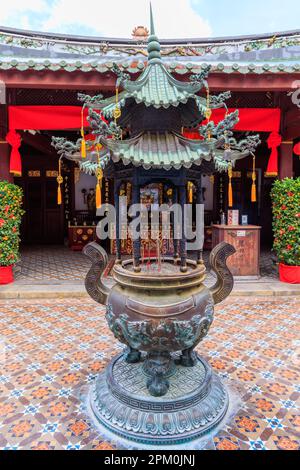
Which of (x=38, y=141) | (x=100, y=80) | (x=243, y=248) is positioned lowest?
(x=243, y=248)

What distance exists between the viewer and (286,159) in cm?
692

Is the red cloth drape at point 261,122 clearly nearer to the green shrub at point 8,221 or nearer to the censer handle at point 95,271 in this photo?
the green shrub at point 8,221

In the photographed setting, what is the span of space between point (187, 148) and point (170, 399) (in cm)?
215

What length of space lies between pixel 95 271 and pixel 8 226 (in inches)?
153

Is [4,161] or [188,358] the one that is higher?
[4,161]

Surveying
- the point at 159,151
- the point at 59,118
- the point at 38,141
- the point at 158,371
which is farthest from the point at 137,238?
the point at 38,141

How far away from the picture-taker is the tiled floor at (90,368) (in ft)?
8.30

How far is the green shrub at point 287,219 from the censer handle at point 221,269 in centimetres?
365

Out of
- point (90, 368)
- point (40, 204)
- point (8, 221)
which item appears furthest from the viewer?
point (40, 204)

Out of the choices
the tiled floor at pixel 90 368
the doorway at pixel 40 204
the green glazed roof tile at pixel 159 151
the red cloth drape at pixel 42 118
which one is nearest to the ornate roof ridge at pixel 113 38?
the doorway at pixel 40 204

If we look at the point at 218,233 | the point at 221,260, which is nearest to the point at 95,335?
the point at 221,260

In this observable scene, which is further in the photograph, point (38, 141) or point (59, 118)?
point (38, 141)

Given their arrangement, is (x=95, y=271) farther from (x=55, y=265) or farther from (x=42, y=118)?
(x=55, y=265)

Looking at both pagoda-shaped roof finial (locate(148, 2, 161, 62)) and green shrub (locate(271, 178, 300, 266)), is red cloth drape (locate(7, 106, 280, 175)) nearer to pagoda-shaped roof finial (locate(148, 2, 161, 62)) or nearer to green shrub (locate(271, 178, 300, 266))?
green shrub (locate(271, 178, 300, 266))
